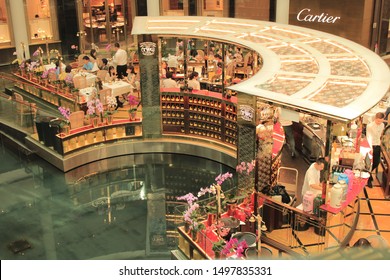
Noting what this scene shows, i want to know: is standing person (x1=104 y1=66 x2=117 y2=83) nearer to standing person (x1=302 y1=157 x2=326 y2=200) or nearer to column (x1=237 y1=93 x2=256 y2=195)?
column (x1=237 y1=93 x2=256 y2=195)

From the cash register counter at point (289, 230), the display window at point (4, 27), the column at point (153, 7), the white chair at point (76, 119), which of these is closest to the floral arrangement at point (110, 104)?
the white chair at point (76, 119)

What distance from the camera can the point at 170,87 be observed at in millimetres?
13547

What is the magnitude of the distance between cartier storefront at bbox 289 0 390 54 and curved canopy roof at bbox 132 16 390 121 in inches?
245

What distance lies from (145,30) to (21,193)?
4506mm

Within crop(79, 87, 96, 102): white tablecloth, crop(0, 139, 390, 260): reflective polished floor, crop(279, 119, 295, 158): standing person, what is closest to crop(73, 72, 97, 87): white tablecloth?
crop(79, 87, 96, 102): white tablecloth

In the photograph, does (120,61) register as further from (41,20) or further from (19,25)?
(41,20)

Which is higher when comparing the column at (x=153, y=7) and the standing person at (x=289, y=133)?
the column at (x=153, y=7)

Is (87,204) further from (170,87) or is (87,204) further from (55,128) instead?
(170,87)

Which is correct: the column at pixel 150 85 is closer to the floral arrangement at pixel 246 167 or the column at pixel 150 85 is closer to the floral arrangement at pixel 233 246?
the floral arrangement at pixel 246 167

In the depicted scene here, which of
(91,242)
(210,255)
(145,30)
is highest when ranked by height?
(145,30)

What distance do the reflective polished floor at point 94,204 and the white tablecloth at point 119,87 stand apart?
2.26 m

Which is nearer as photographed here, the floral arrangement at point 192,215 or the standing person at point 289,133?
the floral arrangement at point 192,215

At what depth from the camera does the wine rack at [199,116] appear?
12.6 metres

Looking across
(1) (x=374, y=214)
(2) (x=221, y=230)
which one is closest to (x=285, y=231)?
(2) (x=221, y=230)
